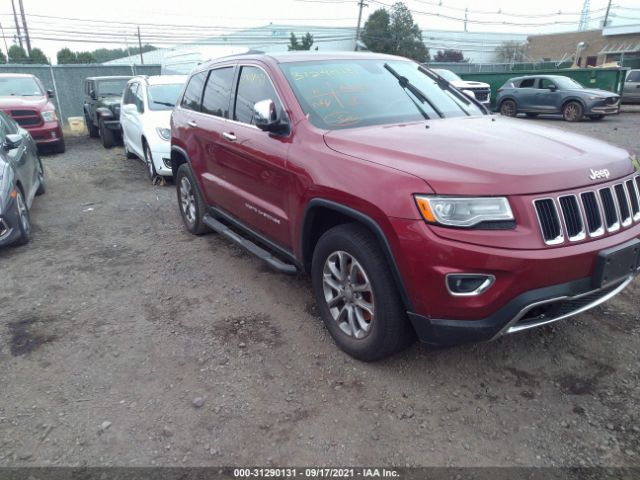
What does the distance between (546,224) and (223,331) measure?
232 centimetres

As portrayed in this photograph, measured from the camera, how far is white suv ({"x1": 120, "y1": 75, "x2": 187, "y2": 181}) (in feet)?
26.3

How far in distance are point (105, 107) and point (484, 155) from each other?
11.9m

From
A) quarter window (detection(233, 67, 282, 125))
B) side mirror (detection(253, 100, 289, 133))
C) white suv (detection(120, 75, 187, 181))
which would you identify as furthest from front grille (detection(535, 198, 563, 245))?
white suv (detection(120, 75, 187, 181))

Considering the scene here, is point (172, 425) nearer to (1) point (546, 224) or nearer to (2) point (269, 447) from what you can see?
(2) point (269, 447)

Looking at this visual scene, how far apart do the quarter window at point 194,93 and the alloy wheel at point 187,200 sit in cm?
82

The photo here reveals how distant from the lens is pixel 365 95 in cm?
363

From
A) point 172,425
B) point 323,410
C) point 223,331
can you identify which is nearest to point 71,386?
point 172,425

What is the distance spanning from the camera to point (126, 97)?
10070 mm

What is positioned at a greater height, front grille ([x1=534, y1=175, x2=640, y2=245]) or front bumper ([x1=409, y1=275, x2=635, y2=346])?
front grille ([x1=534, y1=175, x2=640, y2=245])

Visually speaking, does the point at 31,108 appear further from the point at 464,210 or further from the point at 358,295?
the point at 464,210

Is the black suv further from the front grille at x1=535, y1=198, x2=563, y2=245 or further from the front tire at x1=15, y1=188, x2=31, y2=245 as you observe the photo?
the front grille at x1=535, y1=198, x2=563, y2=245

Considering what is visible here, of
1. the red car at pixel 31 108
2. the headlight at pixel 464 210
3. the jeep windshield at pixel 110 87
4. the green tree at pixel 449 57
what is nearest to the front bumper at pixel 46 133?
the red car at pixel 31 108

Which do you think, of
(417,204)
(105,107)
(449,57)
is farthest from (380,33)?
(417,204)

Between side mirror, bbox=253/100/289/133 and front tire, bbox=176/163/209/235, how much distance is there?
6.53 feet
